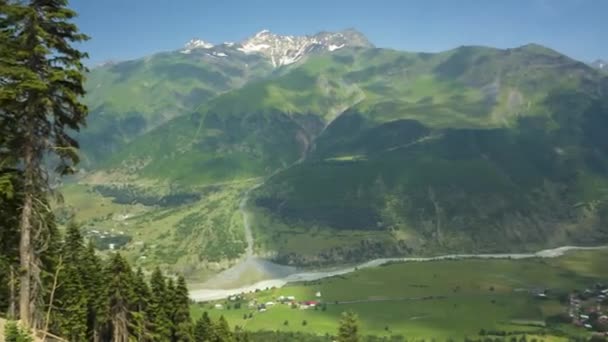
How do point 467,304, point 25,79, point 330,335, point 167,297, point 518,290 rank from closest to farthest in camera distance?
point 25,79, point 167,297, point 330,335, point 467,304, point 518,290

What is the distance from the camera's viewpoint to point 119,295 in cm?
5112

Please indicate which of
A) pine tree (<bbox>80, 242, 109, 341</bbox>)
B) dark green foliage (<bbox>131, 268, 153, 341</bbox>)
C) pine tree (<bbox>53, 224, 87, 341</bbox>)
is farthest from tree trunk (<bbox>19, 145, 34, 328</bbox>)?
dark green foliage (<bbox>131, 268, 153, 341</bbox>)

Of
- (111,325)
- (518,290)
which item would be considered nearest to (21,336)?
(111,325)

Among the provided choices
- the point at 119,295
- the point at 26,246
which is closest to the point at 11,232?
the point at 26,246

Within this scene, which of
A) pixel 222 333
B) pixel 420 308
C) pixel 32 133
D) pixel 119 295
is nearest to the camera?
pixel 32 133

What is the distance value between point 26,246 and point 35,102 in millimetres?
6600

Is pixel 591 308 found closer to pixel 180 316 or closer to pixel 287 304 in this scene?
pixel 287 304

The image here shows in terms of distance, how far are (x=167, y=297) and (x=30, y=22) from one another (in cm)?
3870

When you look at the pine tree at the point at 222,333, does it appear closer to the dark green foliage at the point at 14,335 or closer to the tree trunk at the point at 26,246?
the tree trunk at the point at 26,246

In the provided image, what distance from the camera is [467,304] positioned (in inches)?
6865

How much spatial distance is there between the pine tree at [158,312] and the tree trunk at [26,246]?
99.3 feet

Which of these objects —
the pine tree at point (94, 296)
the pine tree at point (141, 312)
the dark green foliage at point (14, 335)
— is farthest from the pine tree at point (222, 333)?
the dark green foliage at point (14, 335)

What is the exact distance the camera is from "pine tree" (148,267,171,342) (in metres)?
55.8

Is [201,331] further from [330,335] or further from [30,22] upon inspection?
[330,335]
